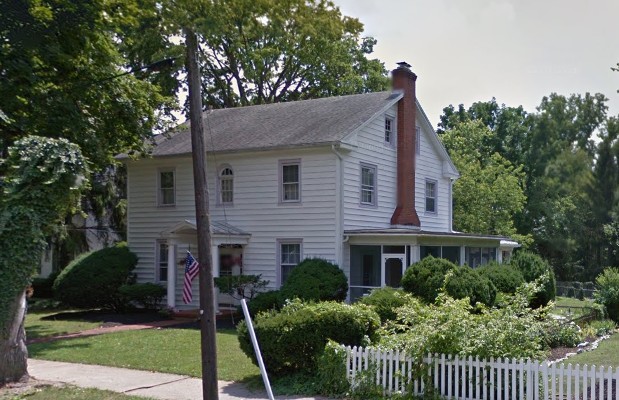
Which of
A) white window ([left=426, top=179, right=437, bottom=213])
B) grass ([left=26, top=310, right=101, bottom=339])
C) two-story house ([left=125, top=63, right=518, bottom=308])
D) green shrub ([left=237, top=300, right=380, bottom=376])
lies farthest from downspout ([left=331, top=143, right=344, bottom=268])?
green shrub ([left=237, top=300, right=380, bottom=376])

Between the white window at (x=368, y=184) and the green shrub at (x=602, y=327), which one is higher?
the white window at (x=368, y=184)

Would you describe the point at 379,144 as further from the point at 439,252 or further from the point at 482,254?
the point at 482,254

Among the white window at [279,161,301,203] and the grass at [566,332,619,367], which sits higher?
the white window at [279,161,301,203]

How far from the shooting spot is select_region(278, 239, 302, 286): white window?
945 inches

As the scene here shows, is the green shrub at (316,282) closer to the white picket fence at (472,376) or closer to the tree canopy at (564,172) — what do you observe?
the white picket fence at (472,376)

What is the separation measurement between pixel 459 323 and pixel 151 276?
18.4 meters

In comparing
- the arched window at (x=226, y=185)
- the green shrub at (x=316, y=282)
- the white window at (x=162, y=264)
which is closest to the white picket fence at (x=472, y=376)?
the green shrub at (x=316, y=282)

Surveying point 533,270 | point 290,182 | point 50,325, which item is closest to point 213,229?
point 290,182

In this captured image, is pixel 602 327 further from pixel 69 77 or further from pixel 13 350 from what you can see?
pixel 69 77

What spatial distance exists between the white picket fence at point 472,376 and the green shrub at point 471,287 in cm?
819

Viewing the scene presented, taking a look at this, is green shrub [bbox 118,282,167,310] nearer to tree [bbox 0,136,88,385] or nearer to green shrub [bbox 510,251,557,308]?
tree [bbox 0,136,88,385]

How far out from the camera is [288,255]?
24234 mm

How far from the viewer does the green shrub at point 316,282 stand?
2077cm

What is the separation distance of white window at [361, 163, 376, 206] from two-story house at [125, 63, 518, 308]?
39 mm
